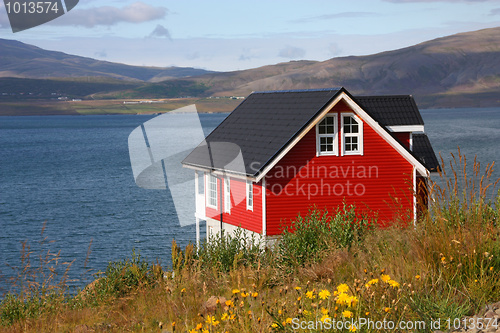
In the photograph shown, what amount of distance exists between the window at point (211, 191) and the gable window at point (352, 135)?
6728mm

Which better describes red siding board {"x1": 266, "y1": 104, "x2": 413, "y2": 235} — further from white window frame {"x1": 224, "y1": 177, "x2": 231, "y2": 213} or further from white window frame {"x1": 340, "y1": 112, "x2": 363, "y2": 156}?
white window frame {"x1": 224, "y1": 177, "x2": 231, "y2": 213}

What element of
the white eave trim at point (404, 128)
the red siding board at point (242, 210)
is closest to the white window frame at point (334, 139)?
the red siding board at point (242, 210)

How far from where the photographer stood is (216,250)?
46.3 ft

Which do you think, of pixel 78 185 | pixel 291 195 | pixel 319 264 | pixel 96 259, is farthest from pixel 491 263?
pixel 78 185

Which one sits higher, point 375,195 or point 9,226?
point 375,195

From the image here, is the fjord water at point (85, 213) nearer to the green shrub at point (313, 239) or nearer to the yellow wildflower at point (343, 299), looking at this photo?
the green shrub at point (313, 239)

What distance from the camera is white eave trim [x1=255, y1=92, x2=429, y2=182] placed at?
22.9 meters

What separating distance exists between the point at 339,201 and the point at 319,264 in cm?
1303

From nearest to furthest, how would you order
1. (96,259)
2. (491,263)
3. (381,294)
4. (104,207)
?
1. (381,294)
2. (491,263)
3. (96,259)
4. (104,207)

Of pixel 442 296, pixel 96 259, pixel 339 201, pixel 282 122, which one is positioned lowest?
pixel 96 259

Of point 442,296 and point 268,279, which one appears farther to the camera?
point 268,279

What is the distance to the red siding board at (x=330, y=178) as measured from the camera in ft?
77.3

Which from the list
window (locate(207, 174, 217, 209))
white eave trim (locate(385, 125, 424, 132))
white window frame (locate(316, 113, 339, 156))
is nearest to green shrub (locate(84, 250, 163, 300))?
white window frame (locate(316, 113, 339, 156))

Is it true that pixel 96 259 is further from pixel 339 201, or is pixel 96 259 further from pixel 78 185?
pixel 78 185
